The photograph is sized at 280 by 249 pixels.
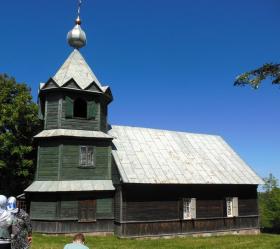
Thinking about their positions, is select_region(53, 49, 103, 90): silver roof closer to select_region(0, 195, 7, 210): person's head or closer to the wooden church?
the wooden church

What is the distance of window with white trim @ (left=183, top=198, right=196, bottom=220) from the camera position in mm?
23500

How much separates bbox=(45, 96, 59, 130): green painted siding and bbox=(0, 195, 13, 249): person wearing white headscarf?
48.1 ft

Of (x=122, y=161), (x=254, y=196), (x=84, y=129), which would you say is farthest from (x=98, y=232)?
(x=254, y=196)

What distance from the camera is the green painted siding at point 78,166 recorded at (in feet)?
69.3

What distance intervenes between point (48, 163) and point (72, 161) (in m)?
1.49

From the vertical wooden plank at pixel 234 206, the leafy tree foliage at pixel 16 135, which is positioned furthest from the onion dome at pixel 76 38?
the vertical wooden plank at pixel 234 206

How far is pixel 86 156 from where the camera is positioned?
862 inches

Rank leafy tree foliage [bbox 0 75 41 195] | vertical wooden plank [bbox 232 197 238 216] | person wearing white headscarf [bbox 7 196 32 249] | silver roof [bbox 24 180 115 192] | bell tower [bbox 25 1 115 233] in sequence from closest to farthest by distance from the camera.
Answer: person wearing white headscarf [bbox 7 196 32 249] < silver roof [bbox 24 180 115 192] < bell tower [bbox 25 1 115 233] < vertical wooden plank [bbox 232 197 238 216] < leafy tree foliage [bbox 0 75 41 195]

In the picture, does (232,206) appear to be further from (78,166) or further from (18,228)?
(18,228)

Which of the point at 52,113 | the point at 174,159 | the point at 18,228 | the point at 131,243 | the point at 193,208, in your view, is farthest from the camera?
the point at 174,159

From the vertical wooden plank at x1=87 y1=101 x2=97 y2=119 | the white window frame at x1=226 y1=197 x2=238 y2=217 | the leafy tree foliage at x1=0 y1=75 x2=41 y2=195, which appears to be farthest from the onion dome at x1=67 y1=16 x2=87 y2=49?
the white window frame at x1=226 y1=197 x2=238 y2=217

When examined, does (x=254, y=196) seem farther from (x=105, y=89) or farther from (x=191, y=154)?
(x=105, y=89)

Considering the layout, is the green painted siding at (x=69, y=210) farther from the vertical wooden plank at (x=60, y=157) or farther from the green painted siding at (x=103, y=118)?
the green painted siding at (x=103, y=118)

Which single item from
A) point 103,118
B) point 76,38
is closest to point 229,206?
point 103,118
